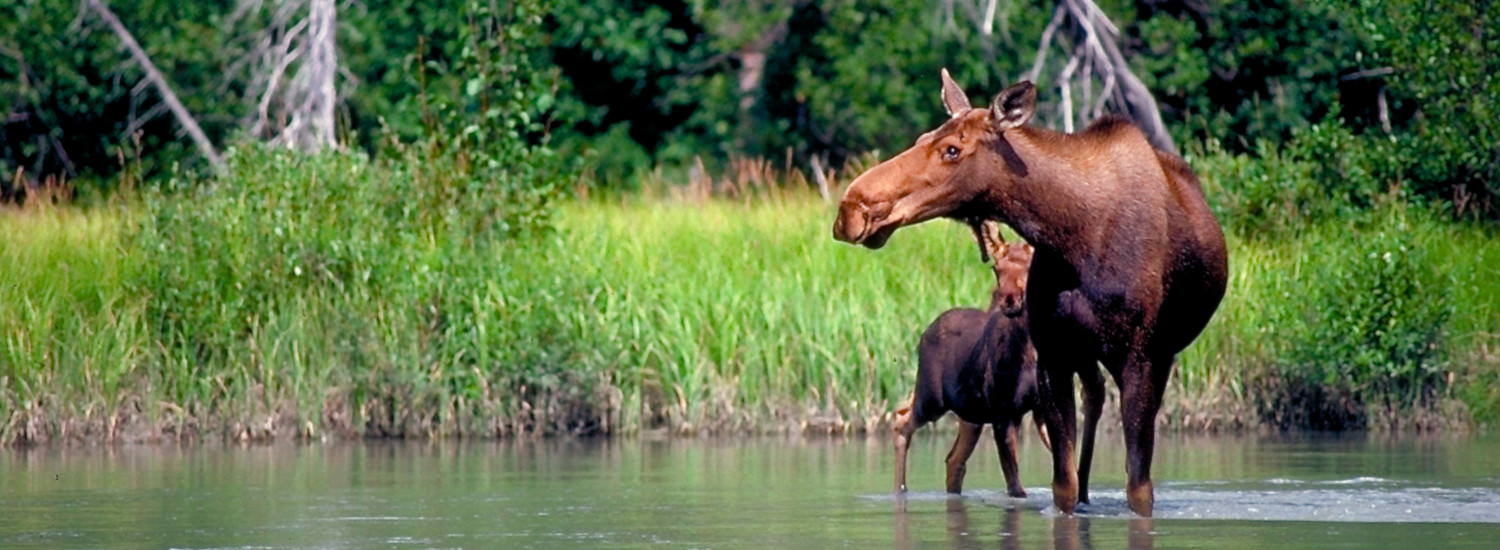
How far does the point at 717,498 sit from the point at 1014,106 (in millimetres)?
2918

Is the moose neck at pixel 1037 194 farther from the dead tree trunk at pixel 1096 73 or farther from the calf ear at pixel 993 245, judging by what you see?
the dead tree trunk at pixel 1096 73

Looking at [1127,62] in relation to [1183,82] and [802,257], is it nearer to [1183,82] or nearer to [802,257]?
[1183,82]

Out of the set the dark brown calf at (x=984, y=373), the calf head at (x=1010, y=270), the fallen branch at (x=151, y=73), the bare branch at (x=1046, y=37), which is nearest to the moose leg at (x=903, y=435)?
the dark brown calf at (x=984, y=373)

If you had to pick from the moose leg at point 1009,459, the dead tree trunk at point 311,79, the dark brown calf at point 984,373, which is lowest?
the moose leg at point 1009,459

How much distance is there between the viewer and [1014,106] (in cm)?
891

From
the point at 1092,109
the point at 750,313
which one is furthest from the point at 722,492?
the point at 1092,109

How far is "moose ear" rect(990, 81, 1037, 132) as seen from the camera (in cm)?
884

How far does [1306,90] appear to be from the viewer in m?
27.1

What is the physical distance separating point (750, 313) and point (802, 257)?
1.56 meters

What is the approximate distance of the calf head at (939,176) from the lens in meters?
8.65

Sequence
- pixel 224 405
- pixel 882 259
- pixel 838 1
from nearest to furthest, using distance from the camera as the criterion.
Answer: pixel 224 405
pixel 882 259
pixel 838 1

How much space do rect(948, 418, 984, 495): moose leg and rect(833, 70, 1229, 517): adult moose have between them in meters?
1.51

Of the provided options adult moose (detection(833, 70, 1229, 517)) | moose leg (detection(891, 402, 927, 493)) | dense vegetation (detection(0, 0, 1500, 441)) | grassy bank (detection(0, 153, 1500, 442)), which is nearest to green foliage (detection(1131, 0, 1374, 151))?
dense vegetation (detection(0, 0, 1500, 441))

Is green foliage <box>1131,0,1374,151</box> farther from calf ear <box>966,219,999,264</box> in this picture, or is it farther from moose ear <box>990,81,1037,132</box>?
moose ear <box>990,81,1037,132</box>
